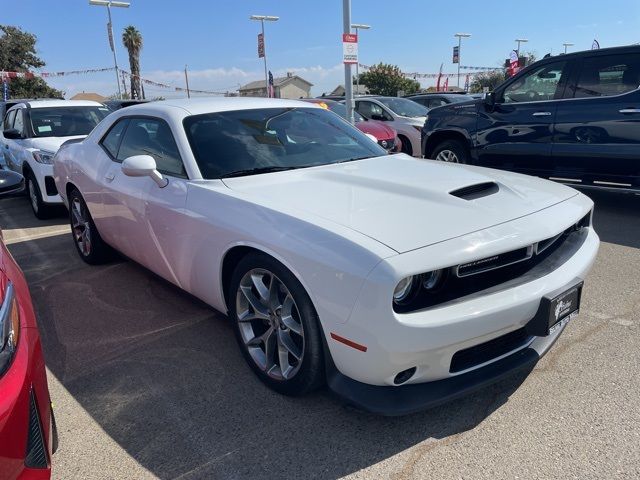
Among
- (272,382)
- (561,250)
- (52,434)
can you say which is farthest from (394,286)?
(52,434)

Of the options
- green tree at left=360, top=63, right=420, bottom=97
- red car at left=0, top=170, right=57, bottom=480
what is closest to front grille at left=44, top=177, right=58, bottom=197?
red car at left=0, top=170, right=57, bottom=480

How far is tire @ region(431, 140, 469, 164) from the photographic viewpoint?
7234mm

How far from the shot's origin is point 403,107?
12.0 m

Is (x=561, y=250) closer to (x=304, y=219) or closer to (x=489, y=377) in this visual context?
(x=489, y=377)

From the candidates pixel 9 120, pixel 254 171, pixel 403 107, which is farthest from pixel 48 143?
pixel 403 107

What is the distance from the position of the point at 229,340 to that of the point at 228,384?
53 centimetres

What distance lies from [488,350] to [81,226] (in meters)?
4.06

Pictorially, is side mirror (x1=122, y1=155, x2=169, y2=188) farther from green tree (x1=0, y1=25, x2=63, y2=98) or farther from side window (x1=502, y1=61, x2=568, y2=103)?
green tree (x1=0, y1=25, x2=63, y2=98)

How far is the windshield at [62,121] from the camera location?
7551 millimetres

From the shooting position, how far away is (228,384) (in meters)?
2.80

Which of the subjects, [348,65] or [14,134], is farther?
[348,65]

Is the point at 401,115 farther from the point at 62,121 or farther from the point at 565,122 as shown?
the point at 62,121

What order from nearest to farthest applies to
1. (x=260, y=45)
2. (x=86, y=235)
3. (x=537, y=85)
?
(x=86, y=235), (x=537, y=85), (x=260, y=45)

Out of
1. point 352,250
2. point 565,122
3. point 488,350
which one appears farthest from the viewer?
point 565,122
